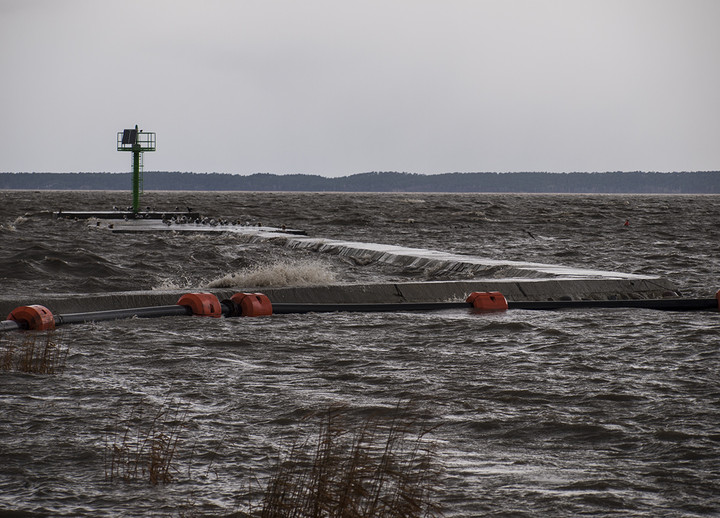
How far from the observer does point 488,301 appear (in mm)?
12898

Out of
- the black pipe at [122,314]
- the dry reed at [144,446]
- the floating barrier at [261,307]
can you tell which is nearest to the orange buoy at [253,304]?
the floating barrier at [261,307]

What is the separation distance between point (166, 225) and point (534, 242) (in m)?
13.5

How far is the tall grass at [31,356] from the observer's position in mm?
8219

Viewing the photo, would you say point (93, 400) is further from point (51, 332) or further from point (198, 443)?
point (51, 332)

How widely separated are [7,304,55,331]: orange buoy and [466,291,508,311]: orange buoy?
5487 mm

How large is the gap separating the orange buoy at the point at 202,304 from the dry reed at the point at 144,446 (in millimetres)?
4717

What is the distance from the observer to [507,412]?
714cm

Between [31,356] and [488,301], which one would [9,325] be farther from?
[488,301]

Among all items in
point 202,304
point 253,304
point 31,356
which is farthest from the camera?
point 253,304

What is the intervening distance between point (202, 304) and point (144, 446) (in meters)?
5.95

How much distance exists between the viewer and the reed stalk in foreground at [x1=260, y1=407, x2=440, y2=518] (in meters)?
4.18

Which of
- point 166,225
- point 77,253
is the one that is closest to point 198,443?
point 77,253

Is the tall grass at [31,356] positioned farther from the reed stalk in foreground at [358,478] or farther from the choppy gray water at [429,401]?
the reed stalk in foreground at [358,478]

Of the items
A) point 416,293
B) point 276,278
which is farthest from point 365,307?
point 276,278
